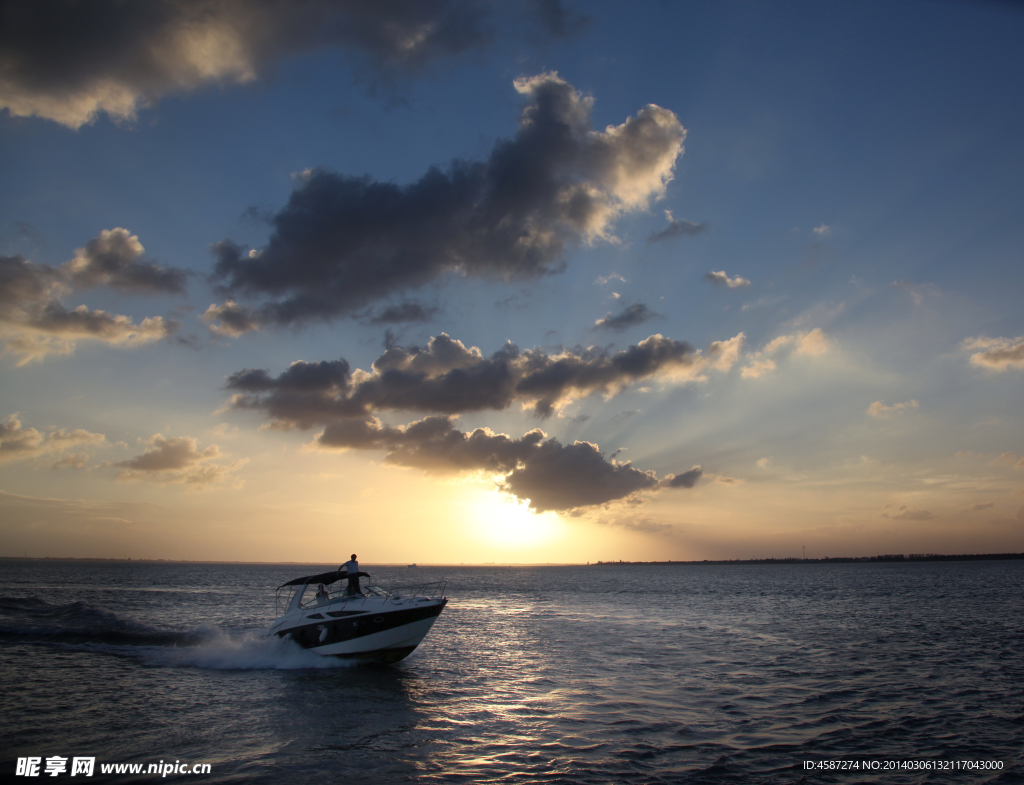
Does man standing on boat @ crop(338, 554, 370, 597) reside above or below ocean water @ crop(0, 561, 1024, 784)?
above

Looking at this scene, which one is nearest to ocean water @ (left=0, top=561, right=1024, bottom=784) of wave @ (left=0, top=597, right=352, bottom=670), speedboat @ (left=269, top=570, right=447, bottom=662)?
wave @ (left=0, top=597, right=352, bottom=670)

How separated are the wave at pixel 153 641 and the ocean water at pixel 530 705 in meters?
0.17

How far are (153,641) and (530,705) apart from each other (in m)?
29.1

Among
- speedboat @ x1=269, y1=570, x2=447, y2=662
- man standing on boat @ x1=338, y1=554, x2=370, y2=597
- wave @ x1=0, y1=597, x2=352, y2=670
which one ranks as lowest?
wave @ x1=0, y1=597, x2=352, y2=670

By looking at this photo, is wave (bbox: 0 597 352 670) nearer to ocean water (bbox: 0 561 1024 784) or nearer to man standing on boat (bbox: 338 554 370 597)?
ocean water (bbox: 0 561 1024 784)

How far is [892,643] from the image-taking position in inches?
1394

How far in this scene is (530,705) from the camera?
69.7 feet

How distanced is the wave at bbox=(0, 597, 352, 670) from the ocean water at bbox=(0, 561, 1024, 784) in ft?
0.57

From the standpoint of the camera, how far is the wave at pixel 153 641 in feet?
98.0

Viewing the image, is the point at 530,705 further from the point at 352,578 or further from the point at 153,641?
the point at 153,641

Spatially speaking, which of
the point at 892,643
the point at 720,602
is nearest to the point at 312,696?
the point at 892,643

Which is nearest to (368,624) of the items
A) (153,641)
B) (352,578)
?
(352,578)

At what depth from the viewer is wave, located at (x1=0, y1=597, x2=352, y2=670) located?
29.9m

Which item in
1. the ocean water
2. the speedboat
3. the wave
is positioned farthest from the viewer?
the wave
